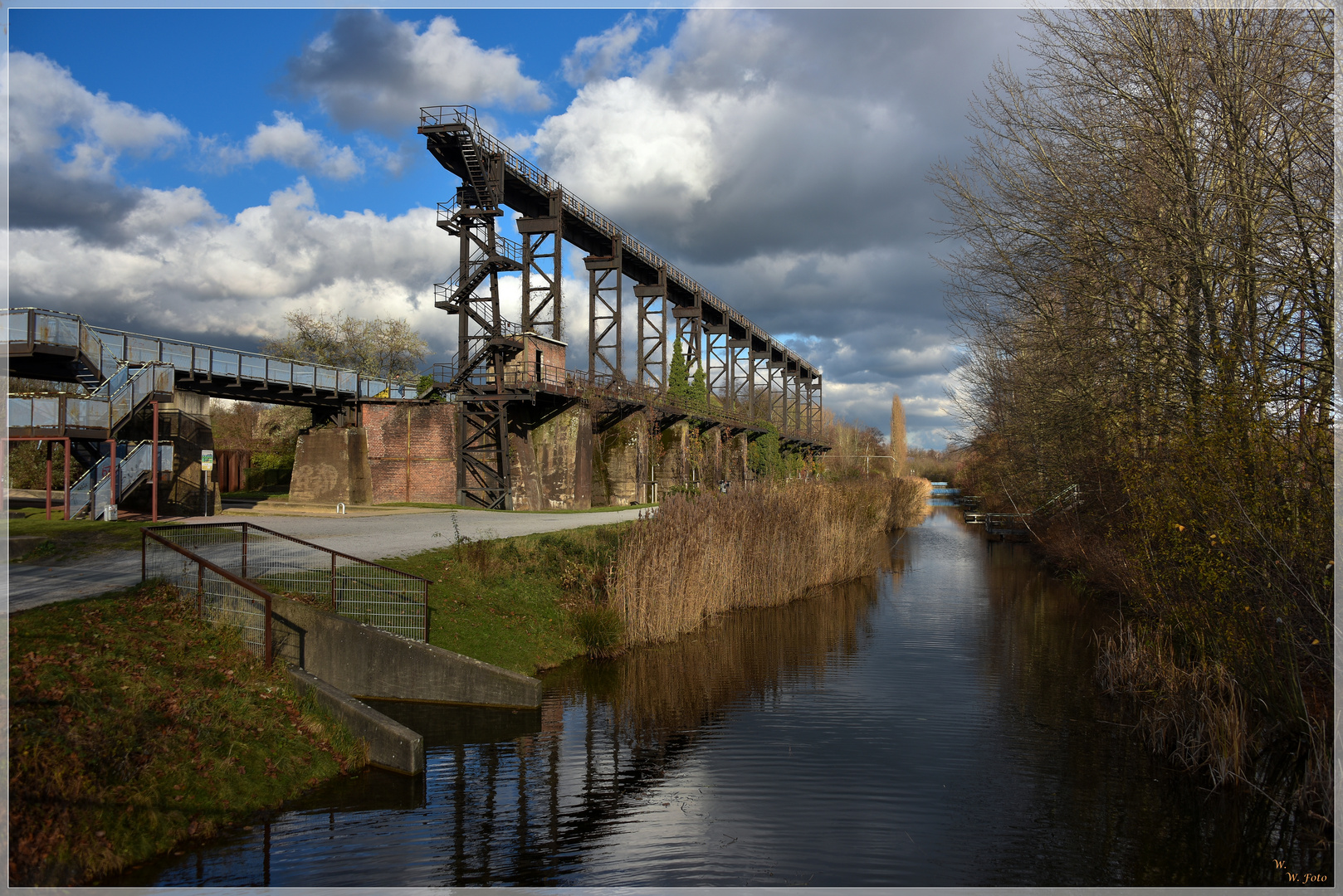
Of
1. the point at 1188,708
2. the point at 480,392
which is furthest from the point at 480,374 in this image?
the point at 1188,708

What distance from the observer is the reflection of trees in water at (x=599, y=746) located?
6.77 metres

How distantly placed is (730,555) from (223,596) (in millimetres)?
10139

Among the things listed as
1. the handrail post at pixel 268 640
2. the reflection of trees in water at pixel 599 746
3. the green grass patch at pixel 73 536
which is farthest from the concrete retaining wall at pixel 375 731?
the green grass patch at pixel 73 536

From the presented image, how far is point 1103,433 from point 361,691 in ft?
41.2

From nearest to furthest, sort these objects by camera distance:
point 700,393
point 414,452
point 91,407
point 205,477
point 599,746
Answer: point 599,746 → point 91,407 → point 205,477 → point 414,452 → point 700,393

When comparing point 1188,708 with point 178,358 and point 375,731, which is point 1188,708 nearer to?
point 375,731

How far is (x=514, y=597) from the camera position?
1371 cm

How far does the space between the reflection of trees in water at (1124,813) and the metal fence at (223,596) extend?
7797 mm

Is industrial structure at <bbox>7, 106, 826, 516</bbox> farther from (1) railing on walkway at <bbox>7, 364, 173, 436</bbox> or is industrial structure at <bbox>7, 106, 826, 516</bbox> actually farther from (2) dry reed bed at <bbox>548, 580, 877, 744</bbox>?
(2) dry reed bed at <bbox>548, 580, 877, 744</bbox>

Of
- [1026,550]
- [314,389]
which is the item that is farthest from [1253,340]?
[314,389]

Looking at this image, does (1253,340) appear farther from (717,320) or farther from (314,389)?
(717,320)

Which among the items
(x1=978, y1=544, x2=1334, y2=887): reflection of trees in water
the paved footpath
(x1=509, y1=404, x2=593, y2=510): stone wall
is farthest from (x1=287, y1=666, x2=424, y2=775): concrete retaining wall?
(x1=509, y1=404, x2=593, y2=510): stone wall

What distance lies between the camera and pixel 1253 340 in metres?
8.54

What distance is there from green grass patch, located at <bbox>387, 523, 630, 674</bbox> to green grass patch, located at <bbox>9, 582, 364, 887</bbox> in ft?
11.9
